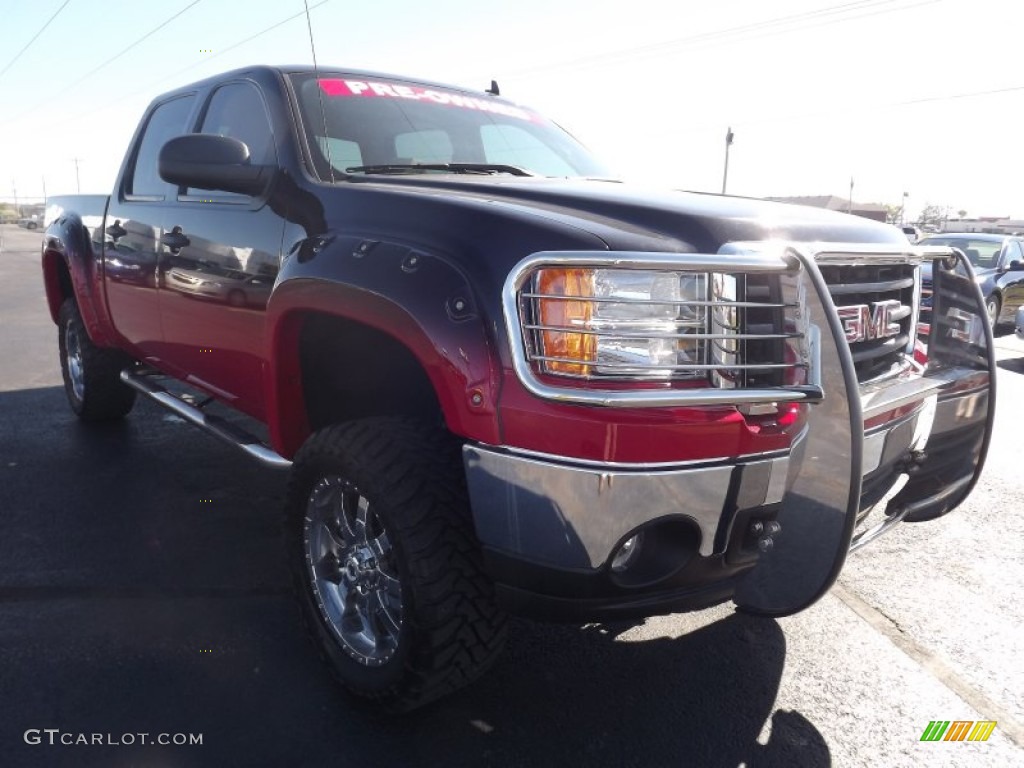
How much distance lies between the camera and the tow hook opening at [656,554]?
2.04m

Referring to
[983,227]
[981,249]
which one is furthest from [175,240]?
[983,227]

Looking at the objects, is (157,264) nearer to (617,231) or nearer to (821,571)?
(617,231)

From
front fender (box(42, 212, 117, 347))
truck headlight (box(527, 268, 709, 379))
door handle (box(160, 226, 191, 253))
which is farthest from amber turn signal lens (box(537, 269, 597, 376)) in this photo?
front fender (box(42, 212, 117, 347))

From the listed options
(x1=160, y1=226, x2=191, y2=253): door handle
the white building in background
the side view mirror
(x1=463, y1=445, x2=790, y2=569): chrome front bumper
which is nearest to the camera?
(x1=463, y1=445, x2=790, y2=569): chrome front bumper

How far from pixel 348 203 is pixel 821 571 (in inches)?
67.7

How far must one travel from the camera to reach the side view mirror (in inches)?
111

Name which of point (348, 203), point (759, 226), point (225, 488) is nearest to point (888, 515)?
point (759, 226)

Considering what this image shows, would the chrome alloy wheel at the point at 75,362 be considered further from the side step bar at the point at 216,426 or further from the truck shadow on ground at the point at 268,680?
the truck shadow on ground at the point at 268,680

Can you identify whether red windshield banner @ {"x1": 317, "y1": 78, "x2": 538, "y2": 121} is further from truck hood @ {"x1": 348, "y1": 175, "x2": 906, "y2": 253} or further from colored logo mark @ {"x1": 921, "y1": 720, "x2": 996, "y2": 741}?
colored logo mark @ {"x1": 921, "y1": 720, "x2": 996, "y2": 741}

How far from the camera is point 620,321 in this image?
1.95m

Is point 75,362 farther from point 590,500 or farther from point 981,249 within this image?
point 981,249

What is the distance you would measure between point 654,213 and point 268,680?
1.86m

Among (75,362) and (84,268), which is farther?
(75,362)

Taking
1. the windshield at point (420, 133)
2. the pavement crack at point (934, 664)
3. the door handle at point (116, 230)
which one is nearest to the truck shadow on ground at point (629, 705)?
the pavement crack at point (934, 664)
